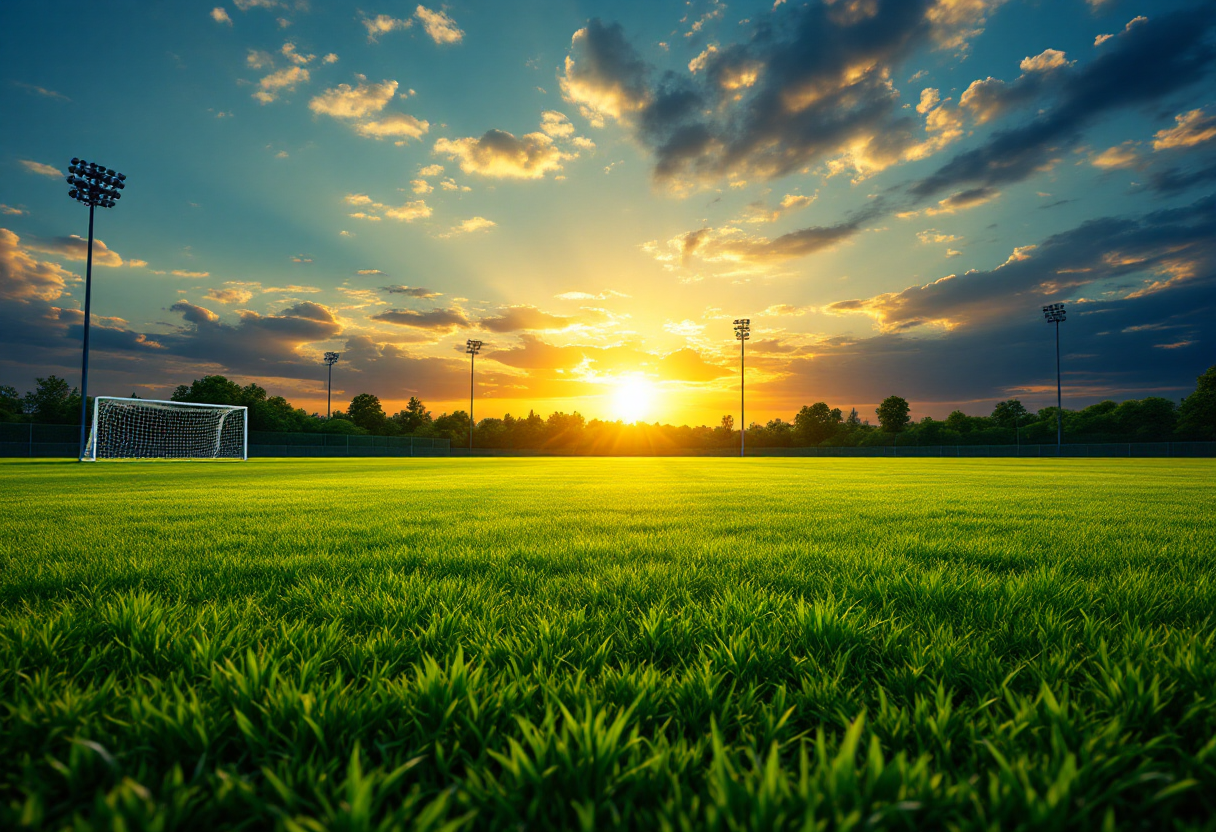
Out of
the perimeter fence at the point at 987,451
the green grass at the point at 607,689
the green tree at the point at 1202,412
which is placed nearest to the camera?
the green grass at the point at 607,689

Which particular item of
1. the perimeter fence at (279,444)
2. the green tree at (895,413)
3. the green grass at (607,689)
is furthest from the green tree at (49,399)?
the green tree at (895,413)

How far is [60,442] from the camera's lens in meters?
40.9

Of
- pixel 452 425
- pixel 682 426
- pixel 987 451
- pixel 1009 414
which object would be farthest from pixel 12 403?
pixel 1009 414

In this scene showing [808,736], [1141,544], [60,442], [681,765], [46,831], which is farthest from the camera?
[60,442]

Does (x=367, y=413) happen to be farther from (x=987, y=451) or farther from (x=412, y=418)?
(x=987, y=451)

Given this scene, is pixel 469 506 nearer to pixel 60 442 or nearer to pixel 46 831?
pixel 46 831

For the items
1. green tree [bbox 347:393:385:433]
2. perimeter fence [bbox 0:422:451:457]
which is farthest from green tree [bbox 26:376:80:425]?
green tree [bbox 347:393:385:433]

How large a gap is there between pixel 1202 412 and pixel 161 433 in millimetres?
116560

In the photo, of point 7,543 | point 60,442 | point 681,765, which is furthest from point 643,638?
point 60,442

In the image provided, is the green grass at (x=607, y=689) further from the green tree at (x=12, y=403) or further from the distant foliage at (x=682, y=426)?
the green tree at (x=12, y=403)

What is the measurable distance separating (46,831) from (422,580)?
188 centimetres

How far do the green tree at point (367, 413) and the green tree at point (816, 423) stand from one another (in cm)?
7791

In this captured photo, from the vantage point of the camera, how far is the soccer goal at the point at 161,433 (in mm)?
30578

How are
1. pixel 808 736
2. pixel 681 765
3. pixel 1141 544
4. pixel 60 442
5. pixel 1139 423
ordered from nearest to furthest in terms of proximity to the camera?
pixel 681 765 → pixel 808 736 → pixel 1141 544 → pixel 60 442 → pixel 1139 423
